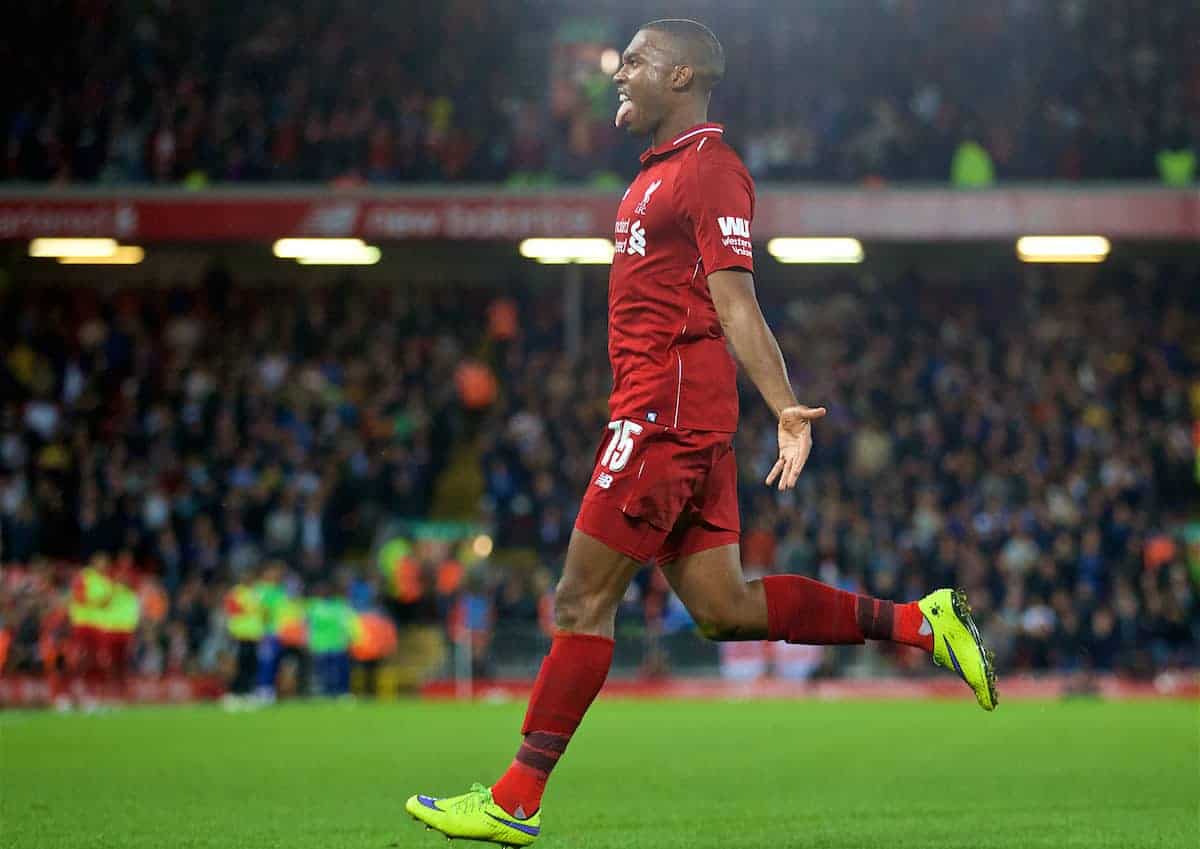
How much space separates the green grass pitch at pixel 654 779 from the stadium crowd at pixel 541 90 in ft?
33.6

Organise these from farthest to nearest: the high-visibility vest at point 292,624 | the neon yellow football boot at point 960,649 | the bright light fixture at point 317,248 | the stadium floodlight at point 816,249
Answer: the bright light fixture at point 317,248 → the stadium floodlight at point 816,249 → the high-visibility vest at point 292,624 → the neon yellow football boot at point 960,649

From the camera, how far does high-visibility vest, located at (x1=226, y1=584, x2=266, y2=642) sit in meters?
20.2

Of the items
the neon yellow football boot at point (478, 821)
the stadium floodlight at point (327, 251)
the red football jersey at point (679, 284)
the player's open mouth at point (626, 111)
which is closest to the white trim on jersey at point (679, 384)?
the red football jersey at point (679, 284)

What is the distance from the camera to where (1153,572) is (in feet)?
67.4

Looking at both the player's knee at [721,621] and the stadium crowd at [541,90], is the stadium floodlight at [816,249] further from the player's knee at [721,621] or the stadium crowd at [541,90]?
the player's knee at [721,621]

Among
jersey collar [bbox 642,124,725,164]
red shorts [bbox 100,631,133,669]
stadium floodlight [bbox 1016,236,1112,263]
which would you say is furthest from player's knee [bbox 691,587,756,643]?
stadium floodlight [bbox 1016,236,1112,263]

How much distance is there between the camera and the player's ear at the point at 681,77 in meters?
5.83

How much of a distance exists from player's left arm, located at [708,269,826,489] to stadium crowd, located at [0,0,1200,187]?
1897cm

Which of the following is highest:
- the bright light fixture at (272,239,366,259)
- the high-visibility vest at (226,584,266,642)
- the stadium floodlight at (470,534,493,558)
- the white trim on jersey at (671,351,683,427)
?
the bright light fixture at (272,239,366,259)

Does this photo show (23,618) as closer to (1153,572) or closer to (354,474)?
(354,474)

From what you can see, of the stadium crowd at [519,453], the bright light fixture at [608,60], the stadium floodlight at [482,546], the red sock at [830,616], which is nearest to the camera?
the red sock at [830,616]

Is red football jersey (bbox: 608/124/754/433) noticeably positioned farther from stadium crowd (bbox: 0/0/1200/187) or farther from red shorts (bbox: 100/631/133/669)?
stadium crowd (bbox: 0/0/1200/187)

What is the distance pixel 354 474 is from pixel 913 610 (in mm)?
17334

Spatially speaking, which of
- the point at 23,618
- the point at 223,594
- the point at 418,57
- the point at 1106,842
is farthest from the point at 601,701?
the point at 1106,842
